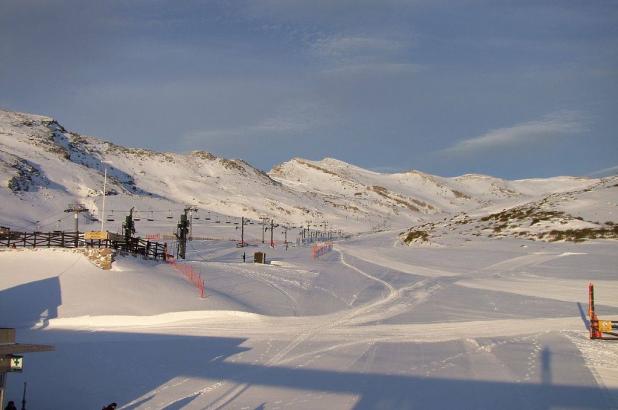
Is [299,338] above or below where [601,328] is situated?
below

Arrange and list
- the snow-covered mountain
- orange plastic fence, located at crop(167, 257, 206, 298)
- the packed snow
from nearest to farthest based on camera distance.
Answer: the packed snow < orange plastic fence, located at crop(167, 257, 206, 298) < the snow-covered mountain

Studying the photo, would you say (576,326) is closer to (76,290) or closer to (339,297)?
(339,297)

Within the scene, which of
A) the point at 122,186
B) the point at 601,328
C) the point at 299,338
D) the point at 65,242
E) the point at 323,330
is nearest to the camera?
the point at 601,328

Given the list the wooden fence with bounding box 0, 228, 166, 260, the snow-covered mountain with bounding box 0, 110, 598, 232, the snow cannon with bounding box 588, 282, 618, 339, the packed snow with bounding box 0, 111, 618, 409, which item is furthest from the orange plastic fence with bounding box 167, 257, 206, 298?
the snow-covered mountain with bounding box 0, 110, 598, 232

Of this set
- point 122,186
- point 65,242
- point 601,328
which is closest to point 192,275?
point 65,242

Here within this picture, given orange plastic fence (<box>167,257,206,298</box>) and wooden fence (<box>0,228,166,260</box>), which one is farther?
wooden fence (<box>0,228,166,260</box>)

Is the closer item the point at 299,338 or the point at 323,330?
the point at 299,338

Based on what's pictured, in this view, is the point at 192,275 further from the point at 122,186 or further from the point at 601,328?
Result: the point at 122,186

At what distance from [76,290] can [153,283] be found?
344cm

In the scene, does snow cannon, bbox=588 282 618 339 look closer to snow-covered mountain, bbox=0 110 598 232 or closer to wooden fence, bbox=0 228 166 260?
wooden fence, bbox=0 228 166 260

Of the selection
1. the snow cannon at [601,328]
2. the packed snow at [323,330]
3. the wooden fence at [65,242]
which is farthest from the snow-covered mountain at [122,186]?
the snow cannon at [601,328]

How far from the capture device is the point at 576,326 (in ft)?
76.6

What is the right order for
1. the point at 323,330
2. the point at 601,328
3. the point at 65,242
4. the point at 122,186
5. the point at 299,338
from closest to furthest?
the point at 601,328, the point at 299,338, the point at 323,330, the point at 65,242, the point at 122,186

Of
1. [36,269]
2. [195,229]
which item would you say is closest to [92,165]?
[195,229]
